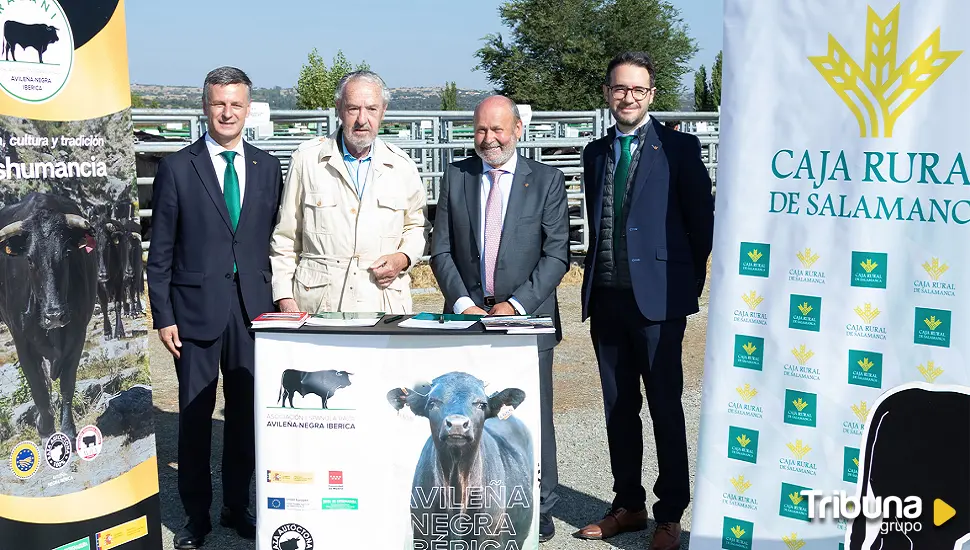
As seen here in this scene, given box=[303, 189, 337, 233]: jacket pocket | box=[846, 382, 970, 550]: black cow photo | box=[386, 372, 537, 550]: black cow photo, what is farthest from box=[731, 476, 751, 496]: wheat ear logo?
box=[303, 189, 337, 233]: jacket pocket

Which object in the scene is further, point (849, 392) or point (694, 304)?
point (694, 304)

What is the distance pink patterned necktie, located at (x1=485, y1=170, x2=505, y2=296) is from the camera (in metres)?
4.43

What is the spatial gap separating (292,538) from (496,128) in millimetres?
1972

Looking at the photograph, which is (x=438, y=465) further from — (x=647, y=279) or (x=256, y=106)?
(x=256, y=106)

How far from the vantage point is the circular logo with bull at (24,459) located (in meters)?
3.61

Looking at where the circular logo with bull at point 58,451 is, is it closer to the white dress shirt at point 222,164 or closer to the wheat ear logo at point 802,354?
the white dress shirt at point 222,164

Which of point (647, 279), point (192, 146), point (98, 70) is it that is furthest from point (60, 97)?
point (647, 279)

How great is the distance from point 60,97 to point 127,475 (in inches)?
62.3

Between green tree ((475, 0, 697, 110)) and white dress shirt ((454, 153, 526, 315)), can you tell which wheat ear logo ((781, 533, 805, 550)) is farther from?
green tree ((475, 0, 697, 110))

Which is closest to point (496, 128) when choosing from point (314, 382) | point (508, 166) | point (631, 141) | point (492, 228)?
point (508, 166)

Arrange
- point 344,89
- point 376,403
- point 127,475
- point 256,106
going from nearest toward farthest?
1. point 376,403
2. point 127,475
3. point 344,89
4. point 256,106

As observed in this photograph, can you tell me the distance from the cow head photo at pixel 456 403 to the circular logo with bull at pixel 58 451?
1296 millimetres

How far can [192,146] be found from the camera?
4.50m

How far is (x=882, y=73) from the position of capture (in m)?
3.37
